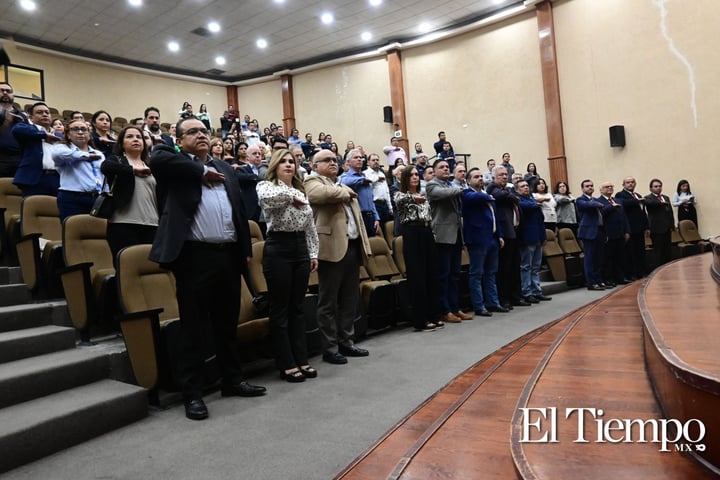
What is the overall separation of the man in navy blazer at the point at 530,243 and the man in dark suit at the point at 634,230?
1.80m

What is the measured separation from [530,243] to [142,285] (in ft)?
11.2

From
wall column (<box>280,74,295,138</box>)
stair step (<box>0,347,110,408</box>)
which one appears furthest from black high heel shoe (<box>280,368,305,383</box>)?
wall column (<box>280,74,295,138</box>)

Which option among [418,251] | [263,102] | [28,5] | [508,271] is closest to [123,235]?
[418,251]

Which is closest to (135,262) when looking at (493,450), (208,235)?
(208,235)

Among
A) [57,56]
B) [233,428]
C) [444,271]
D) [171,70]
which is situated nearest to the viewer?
[233,428]

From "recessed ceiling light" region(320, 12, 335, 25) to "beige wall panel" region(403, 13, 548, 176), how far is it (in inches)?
71.0

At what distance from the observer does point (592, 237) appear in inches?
204

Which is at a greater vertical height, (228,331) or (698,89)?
(698,89)

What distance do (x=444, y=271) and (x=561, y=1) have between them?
6801mm

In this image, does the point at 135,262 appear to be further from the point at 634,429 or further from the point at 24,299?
the point at 634,429

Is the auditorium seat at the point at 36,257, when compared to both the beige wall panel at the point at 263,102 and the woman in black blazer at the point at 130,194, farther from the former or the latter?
the beige wall panel at the point at 263,102

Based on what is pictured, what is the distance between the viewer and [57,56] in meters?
9.61

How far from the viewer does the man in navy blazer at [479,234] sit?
3.85m

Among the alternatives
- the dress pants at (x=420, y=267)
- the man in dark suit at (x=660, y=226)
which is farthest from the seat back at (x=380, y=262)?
the man in dark suit at (x=660, y=226)
